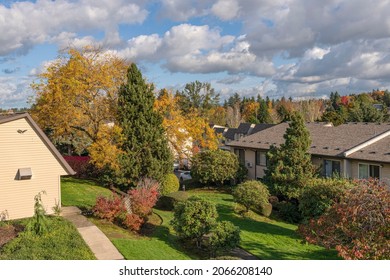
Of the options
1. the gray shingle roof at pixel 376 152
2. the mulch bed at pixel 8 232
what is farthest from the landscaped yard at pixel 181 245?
the gray shingle roof at pixel 376 152

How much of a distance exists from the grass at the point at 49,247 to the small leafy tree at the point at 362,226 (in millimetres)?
7744

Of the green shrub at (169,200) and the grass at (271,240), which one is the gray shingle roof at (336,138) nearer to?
the grass at (271,240)

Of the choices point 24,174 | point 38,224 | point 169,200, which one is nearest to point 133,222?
point 38,224

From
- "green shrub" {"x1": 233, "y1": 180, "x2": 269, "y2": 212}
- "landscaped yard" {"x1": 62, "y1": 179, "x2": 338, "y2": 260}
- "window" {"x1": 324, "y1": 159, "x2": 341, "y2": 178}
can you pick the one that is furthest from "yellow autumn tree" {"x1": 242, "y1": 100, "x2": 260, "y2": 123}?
"landscaped yard" {"x1": 62, "y1": 179, "x2": 338, "y2": 260}

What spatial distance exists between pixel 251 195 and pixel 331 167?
28.2 ft

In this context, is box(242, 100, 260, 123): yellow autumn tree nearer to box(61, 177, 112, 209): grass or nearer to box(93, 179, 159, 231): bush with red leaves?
box(61, 177, 112, 209): grass

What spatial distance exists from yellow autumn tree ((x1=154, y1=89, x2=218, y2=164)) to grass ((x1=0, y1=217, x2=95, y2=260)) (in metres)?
17.1

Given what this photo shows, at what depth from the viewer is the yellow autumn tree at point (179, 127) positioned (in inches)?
1206

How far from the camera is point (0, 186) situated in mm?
17375

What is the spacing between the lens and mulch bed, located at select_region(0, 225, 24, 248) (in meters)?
13.7

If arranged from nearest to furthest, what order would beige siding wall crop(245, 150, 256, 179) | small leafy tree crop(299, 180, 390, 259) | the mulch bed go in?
small leafy tree crop(299, 180, 390, 259), the mulch bed, beige siding wall crop(245, 150, 256, 179)

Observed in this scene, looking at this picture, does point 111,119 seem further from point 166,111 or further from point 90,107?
point 166,111
